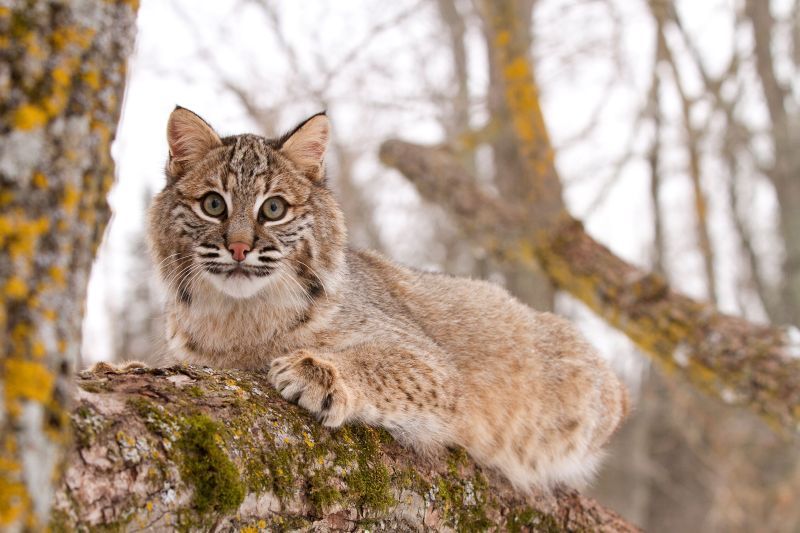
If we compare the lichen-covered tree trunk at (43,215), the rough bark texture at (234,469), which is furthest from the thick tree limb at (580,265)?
the lichen-covered tree trunk at (43,215)

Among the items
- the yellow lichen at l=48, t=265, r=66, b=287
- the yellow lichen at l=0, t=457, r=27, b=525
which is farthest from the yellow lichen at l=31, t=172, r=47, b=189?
the yellow lichen at l=0, t=457, r=27, b=525

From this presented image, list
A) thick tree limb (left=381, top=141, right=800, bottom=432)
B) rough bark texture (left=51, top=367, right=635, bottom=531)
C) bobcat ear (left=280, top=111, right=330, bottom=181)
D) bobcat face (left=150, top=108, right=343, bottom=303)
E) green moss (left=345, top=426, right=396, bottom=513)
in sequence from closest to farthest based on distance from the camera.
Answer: rough bark texture (left=51, top=367, right=635, bottom=531), green moss (left=345, top=426, right=396, bottom=513), bobcat face (left=150, top=108, right=343, bottom=303), bobcat ear (left=280, top=111, right=330, bottom=181), thick tree limb (left=381, top=141, right=800, bottom=432)

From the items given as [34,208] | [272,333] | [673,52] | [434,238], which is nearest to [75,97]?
[34,208]

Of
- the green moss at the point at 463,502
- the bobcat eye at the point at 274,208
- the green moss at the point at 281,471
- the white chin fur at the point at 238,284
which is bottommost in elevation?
the green moss at the point at 463,502

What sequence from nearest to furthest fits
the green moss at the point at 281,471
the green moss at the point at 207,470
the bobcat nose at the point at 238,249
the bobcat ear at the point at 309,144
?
the green moss at the point at 207,470, the green moss at the point at 281,471, the bobcat nose at the point at 238,249, the bobcat ear at the point at 309,144

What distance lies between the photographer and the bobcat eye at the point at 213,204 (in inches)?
156

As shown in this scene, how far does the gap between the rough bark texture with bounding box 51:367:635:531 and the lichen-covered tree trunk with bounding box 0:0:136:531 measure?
543 mm

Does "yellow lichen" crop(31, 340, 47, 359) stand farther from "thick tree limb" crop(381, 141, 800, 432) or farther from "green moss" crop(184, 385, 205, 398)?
"thick tree limb" crop(381, 141, 800, 432)

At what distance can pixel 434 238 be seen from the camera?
1888 centimetres

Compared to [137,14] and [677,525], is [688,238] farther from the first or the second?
[137,14]

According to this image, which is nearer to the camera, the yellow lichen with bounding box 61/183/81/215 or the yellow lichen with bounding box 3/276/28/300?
the yellow lichen with bounding box 3/276/28/300

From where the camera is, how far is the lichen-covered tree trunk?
62.8 inches

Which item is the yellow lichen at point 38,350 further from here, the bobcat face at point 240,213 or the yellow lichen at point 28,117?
the bobcat face at point 240,213

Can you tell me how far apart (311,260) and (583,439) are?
86.3 inches
